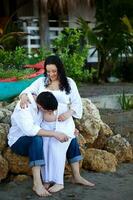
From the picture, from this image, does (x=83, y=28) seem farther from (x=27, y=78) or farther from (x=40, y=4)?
(x=27, y=78)

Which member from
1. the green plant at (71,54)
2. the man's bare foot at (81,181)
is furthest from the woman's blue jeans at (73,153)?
the green plant at (71,54)

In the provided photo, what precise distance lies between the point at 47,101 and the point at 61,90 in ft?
1.17

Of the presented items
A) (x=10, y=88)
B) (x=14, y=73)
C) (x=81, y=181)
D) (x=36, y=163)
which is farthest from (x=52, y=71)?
(x=14, y=73)

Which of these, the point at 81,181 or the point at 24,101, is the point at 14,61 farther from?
the point at 81,181

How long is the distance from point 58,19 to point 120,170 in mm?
11598

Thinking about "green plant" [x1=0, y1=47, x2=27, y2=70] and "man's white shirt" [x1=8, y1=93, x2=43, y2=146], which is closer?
"man's white shirt" [x1=8, y1=93, x2=43, y2=146]

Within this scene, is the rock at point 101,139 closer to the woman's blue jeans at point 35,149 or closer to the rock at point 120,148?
the rock at point 120,148

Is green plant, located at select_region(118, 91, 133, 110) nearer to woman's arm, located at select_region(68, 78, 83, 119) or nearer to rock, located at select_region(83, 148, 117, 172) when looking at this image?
rock, located at select_region(83, 148, 117, 172)

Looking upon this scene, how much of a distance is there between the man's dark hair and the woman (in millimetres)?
170

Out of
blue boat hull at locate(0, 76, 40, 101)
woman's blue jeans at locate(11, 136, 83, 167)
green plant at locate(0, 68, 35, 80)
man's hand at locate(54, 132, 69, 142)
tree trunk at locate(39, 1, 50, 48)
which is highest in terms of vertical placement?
tree trunk at locate(39, 1, 50, 48)

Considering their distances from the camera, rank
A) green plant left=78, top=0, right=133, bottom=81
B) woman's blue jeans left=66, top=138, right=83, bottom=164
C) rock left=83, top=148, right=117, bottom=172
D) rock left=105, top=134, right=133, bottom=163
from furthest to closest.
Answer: green plant left=78, top=0, right=133, bottom=81 → rock left=105, top=134, right=133, bottom=163 → rock left=83, top=148, right=117, bottom=172 → woman's blue jeans left=66, top=138, right=83, bottom=164

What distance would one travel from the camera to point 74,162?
19.5 ft

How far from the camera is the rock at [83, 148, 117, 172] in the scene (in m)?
6.64

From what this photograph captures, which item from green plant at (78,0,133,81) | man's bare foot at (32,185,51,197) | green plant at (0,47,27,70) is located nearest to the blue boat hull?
green plant at (0,47,27,70)
